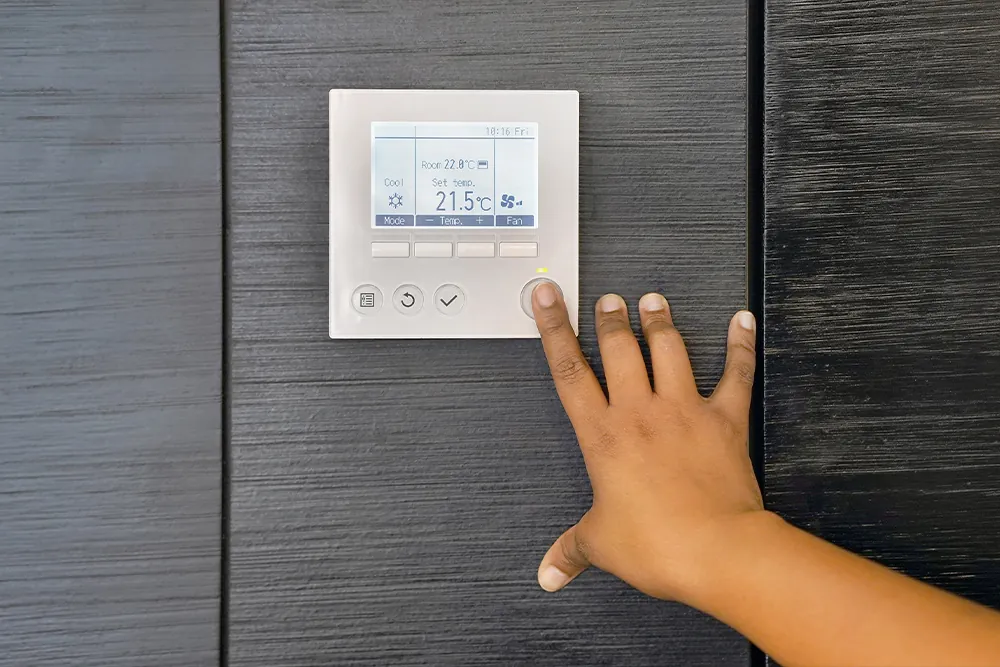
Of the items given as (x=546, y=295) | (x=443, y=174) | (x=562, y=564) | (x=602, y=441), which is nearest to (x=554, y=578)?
(x=562, y=564)

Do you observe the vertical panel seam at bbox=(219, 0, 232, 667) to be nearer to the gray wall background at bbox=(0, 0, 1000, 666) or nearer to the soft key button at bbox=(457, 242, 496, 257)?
the gray wall background at bbox=(0, 0, 1000, 666)

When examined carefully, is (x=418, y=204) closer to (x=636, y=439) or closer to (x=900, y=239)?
(x=636, y=439)

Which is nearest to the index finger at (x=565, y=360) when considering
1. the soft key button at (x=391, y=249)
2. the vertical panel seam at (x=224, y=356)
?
the soft key button at (x=391, y=249)

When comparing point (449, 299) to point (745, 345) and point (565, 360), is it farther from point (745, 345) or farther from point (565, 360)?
point (745, 345)

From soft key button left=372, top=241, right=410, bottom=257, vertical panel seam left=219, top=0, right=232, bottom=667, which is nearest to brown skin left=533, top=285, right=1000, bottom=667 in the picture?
soft key button left=372, top=241, right=410, bottom=257

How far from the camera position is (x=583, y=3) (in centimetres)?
55

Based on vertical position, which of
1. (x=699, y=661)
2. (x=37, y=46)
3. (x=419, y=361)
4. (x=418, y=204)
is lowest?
(x=699, y=661)

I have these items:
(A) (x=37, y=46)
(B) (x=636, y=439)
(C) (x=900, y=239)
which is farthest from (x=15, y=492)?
(C) (x=900, y=239)

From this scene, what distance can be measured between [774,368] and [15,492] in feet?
1.97

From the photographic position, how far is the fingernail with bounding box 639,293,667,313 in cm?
55

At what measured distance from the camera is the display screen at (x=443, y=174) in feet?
1.75

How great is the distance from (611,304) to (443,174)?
17 centimetres

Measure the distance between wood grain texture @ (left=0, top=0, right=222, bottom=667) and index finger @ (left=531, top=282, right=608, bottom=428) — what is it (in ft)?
0.84

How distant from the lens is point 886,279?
0.54 metres
